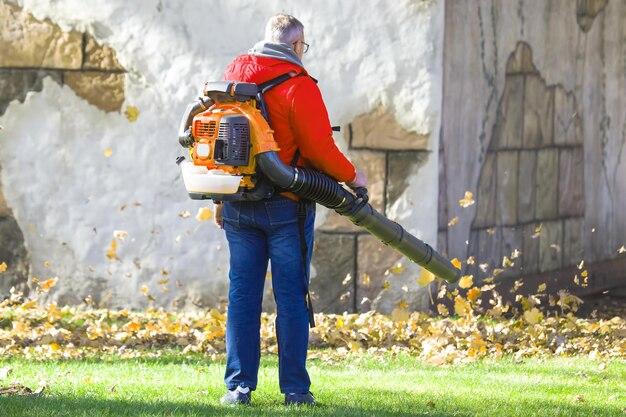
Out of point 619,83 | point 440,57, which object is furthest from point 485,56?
point 619,83

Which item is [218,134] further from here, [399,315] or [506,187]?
[506,187]

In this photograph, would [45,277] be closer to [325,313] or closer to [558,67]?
[325,313]

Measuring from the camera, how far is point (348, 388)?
662 centimetres

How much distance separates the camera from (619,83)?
38.9 ft

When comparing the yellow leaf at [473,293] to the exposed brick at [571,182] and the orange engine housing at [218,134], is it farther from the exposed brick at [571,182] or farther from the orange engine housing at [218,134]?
the orange engine housing at [218,134]

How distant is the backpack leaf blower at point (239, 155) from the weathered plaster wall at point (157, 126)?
343 centimetres

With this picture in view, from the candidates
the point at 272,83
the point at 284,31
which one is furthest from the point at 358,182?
the point at 284,31

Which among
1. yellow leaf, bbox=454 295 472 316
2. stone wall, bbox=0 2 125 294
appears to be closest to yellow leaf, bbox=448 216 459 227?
yellow leaf, bbox=454 295 472 316

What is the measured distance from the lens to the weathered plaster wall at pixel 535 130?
9938 mm

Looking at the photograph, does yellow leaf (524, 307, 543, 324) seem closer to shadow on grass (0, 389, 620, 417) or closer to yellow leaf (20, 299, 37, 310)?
shadow on grass (0, 389, 620, 417)

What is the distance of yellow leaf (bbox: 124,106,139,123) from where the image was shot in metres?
9.30

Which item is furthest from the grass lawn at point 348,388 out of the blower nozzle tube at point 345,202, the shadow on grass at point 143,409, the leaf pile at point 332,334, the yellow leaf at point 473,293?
the yellow leaf at point 473,293

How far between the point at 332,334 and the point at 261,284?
2631 millimetres

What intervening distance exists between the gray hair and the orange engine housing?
33 centimetres
